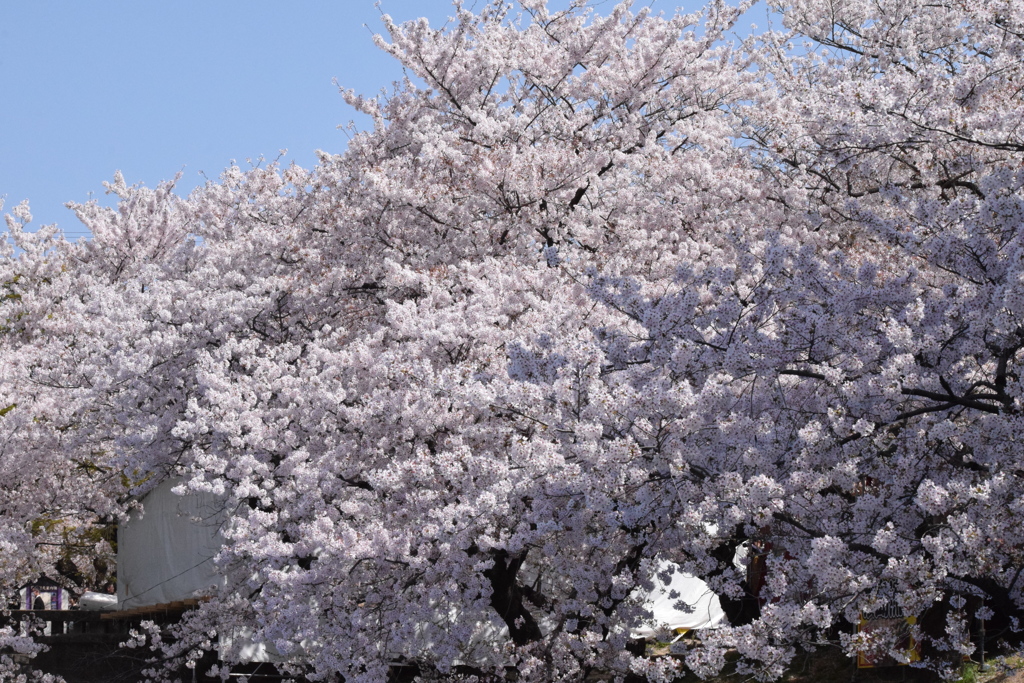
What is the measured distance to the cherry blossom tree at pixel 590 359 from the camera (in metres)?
7.33

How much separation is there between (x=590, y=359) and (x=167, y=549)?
12590 mm

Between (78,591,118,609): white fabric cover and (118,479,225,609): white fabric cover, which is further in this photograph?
(78,591,118,609): white fabric cover

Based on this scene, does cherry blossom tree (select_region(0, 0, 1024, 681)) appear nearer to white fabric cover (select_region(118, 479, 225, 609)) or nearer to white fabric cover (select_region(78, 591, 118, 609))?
white fabric cover (select_region(118, 479, 225, 609))

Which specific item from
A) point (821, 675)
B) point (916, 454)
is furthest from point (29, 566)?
point (916, 454)

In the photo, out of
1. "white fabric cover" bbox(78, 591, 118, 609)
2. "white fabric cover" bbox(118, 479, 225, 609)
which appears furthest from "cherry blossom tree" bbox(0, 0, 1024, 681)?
"white fabric cover" bbox(78, 591, 118, 609)

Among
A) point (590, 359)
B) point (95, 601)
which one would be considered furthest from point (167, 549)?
point (590, 359)

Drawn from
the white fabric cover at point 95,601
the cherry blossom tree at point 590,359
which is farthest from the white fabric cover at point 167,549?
the white fabric cover at point 95,601

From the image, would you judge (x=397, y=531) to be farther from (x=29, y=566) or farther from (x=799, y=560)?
(x=29, y=566)

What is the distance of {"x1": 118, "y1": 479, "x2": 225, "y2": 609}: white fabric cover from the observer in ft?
56.4

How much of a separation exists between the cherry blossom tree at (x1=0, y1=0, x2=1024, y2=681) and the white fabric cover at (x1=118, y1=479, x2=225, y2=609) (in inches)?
33.3

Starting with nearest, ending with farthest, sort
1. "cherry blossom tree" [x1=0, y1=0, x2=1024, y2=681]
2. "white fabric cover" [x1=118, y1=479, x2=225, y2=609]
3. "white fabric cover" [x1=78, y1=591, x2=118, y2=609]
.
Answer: "cherry blossom tree" [x1=0, y1=0, x2=1024, y2=681], "white fabric cover" [x1=118, y1=479, x2=225, y2=609], "white fabric cover" [x1=78, y1=591, x2=118, y2=609]

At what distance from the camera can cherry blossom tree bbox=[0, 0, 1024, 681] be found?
7.33 m

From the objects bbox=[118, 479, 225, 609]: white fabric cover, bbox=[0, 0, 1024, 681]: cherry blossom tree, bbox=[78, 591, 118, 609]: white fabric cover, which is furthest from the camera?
bbox=[78, 591, 118, 609]: white fabric cover

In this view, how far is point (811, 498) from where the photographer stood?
7.68 m
